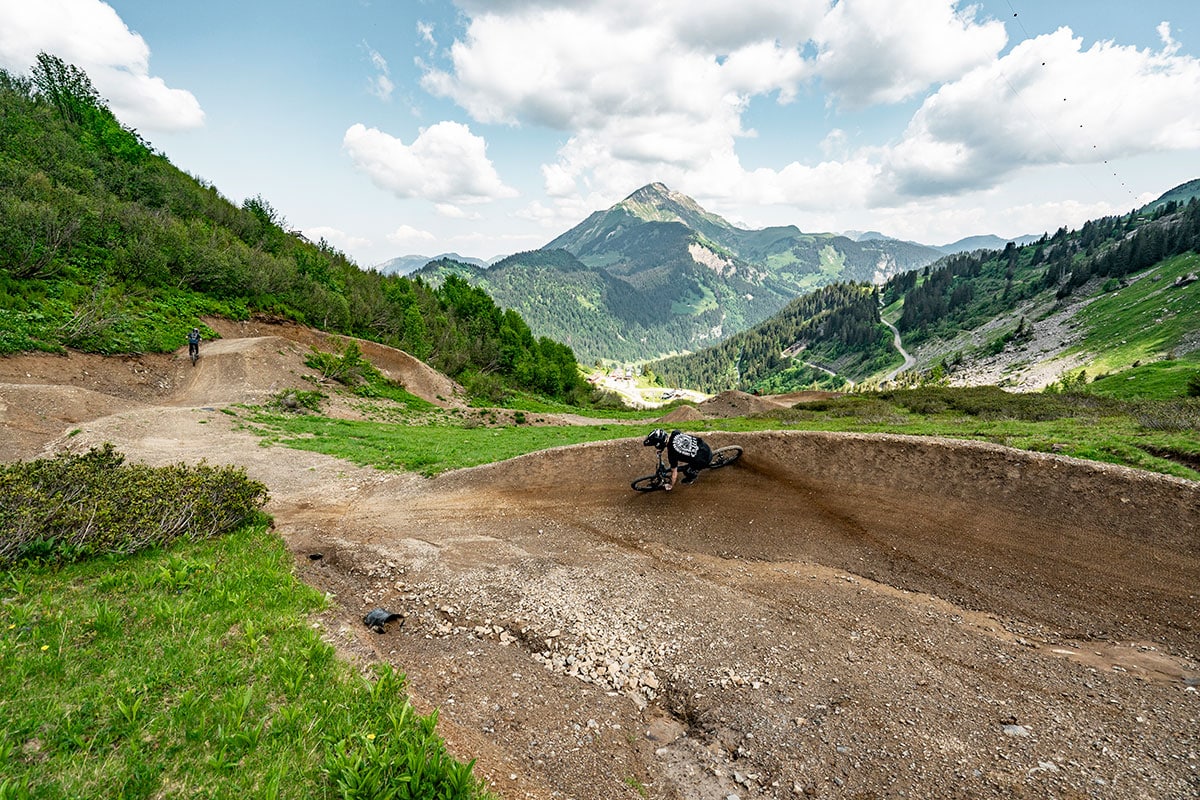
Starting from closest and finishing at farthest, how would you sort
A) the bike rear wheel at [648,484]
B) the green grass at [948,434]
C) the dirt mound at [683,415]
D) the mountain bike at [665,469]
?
the green grass at [948,434] → the mountain bike at [665,469] → the bike rear wheel at [648,484] → the dirt mound at [683,415]

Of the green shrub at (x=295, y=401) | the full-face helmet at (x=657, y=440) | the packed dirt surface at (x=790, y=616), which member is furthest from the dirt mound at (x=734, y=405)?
the full-face helmet at (x=657, y=440)

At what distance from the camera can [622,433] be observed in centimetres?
2989

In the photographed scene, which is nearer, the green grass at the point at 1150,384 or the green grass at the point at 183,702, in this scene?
the green grass at the point at 183,702

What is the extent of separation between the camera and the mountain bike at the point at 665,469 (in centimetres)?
1472

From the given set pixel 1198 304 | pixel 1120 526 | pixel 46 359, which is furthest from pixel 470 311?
pixel 1198 304

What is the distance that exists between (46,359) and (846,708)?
39376 mm

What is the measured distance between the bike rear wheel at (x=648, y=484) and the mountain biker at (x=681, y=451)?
34 cm

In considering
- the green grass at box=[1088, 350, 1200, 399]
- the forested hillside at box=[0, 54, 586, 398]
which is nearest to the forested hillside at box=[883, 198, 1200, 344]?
the green grass at box=[1088, 350, 1200, 399]

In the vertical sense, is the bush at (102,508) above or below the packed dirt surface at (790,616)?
above

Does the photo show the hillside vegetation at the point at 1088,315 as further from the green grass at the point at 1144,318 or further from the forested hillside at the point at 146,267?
the forested hillside at the point at 146,267

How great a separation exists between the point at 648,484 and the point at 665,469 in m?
1.05

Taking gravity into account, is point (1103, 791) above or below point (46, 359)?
below

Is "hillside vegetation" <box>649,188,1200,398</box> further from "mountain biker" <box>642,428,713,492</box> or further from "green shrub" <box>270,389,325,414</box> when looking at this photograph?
"green shrub" <box>270,389,325,414</box>

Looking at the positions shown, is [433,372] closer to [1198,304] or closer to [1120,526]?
[1120,526]
